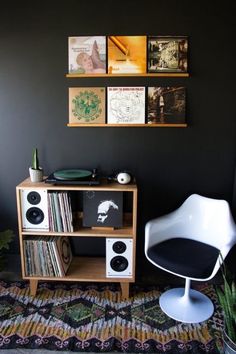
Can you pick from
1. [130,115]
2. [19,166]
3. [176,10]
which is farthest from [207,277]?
[176,10]

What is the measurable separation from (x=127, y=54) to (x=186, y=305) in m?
1.94

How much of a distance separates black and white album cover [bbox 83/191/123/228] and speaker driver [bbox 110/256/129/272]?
254mm

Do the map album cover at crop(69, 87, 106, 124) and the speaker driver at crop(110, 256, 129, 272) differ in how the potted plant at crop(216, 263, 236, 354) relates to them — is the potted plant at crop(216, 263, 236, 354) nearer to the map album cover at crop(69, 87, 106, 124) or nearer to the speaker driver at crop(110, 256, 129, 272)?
the speaker driver at crop(110, 256, 129, 272)

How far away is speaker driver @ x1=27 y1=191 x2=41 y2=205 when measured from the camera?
84.4 inches

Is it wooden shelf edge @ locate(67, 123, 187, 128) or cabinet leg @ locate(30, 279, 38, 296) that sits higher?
wooden shelf edge @ locate(67, 123, 187, 128)

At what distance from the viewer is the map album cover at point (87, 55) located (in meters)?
2.27

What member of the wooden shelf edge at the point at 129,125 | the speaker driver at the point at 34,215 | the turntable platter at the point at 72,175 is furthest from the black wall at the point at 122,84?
the speaker driver at the point at 34,215

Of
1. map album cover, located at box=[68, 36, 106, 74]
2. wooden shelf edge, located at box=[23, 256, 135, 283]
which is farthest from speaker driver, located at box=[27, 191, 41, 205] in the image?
map album cover, located at box=[68, 36, 106, 74]

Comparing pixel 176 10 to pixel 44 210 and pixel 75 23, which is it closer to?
pixel 75 23

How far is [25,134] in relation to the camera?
2.45 m

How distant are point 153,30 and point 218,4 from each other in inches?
20.1

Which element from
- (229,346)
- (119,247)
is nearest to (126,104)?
(119,247)

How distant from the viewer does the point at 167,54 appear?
225cm

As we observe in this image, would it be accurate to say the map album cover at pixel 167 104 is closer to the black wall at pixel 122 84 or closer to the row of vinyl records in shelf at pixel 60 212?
the black wall at pixel 122 84
